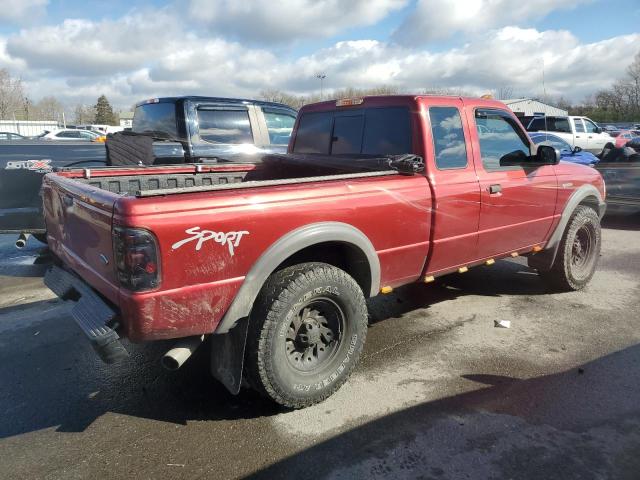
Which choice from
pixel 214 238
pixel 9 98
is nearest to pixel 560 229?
pixel 214 238

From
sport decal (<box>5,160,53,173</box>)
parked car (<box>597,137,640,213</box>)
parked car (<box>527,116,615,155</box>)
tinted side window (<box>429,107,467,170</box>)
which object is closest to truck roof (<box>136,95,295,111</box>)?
sport decal (<box>5,160,53,173</box>)

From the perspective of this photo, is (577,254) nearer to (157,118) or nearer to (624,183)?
(624,183)

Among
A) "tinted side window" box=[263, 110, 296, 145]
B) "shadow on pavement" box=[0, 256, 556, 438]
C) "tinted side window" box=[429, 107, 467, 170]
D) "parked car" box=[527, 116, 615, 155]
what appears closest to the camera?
"shadow on pavement" box=[0, 256, 556, 438]

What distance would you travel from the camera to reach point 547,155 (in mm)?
4574

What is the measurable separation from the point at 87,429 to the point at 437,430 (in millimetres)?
2119

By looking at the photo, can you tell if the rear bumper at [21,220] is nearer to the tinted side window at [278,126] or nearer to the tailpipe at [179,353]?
the tinted side window at [278,126]

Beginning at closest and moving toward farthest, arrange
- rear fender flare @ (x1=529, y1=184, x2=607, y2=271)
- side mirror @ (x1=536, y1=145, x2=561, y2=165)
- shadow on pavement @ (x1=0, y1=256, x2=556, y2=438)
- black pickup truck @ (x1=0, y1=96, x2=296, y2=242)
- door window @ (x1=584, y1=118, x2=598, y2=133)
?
shadow on pavement @ (x1=0, y1=256, x2=556, y2=438) < side mirror @ (x1=536, y1=145, x2=561, y2=165) < rear fender flare @ (x1=529, y1=184, x2=607, y2=271) < black pickup truck @ (x1=0, y1=96, x2=296, y2=242) < door window @ (x1=584, y1=118, x2=598, y2=133)

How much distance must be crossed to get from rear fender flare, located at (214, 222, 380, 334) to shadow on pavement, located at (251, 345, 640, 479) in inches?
33.5

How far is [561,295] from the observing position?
5.39 meters

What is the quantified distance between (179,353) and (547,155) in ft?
12.1

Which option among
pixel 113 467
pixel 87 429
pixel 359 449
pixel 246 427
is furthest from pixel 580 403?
pixel 87 429

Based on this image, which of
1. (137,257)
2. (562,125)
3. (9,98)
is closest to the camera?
(137,257)

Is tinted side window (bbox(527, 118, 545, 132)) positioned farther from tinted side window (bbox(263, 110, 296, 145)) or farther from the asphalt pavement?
the asphalt pavement

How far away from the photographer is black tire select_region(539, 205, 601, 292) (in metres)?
5.19
